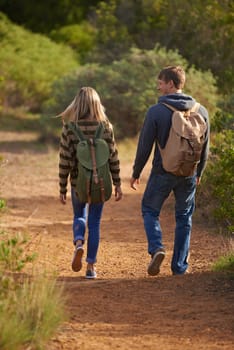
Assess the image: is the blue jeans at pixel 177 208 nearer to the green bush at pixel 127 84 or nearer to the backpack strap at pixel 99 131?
the backpack strap at pixel 99 131

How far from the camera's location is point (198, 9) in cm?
1942

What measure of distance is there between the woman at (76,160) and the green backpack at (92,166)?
57 millimetres

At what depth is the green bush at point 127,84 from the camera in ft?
61.8

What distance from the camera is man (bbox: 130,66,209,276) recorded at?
22.6ft

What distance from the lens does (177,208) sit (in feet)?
23.5

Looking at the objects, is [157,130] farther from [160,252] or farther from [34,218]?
[34,218]

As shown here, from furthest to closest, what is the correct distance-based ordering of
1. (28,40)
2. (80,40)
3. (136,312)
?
(80,40)
(28,40)
(136,312)

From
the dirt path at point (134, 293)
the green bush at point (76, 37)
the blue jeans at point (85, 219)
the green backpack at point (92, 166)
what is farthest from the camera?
the green bush at point (76, 37)

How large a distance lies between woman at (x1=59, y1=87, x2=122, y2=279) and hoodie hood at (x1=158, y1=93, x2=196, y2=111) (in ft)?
1.65

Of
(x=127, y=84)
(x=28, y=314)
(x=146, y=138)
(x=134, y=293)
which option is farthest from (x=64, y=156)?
(x=127, y=84)

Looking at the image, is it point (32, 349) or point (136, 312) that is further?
point (136, 312)

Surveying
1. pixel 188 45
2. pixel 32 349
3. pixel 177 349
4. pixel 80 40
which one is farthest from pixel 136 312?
pixel 80 40

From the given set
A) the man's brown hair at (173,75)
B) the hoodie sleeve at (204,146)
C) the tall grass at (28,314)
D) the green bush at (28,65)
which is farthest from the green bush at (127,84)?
the tall grass at (28,314)

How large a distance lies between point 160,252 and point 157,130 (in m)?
0.95
